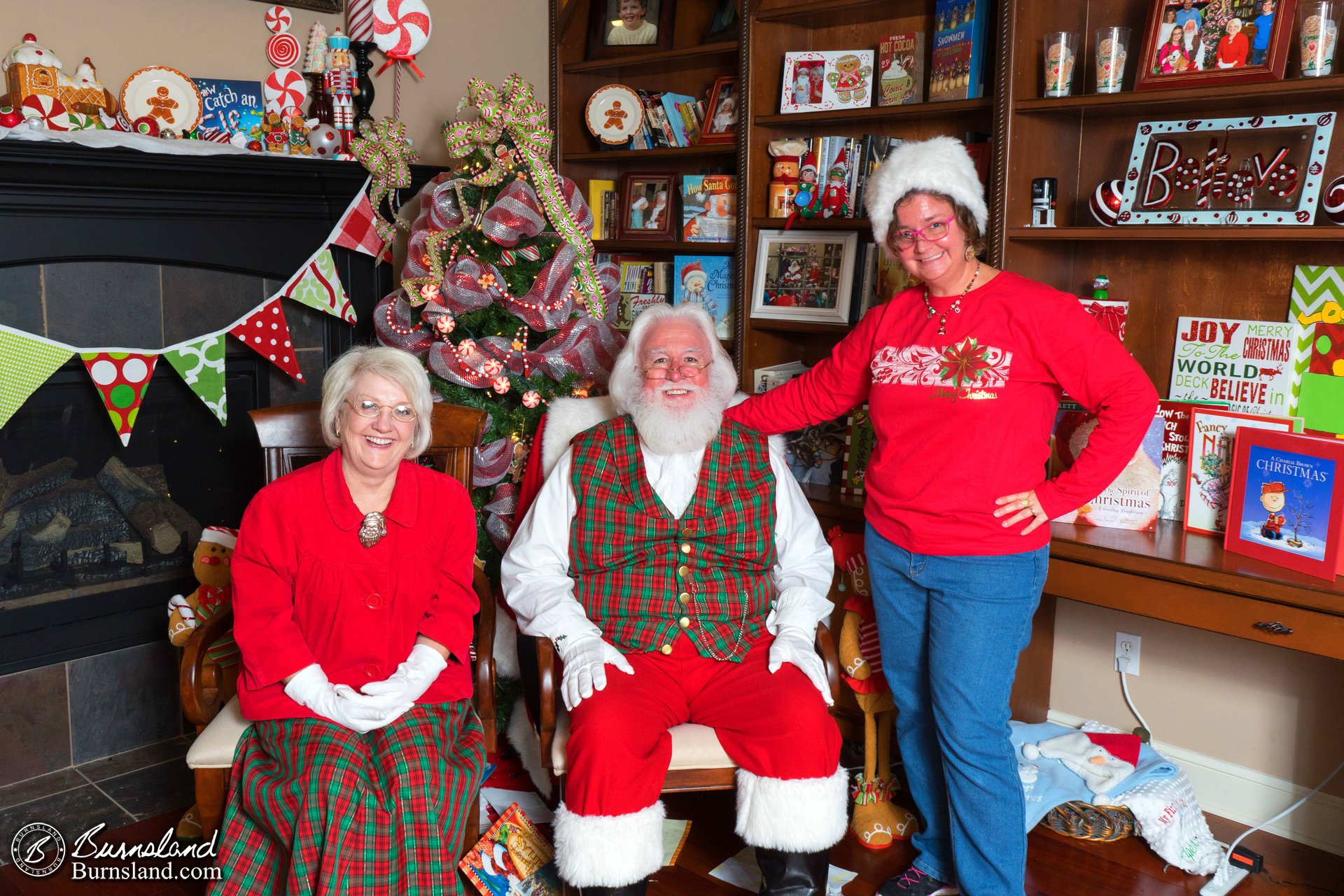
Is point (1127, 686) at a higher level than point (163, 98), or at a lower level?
lower

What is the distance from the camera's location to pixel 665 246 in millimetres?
3652

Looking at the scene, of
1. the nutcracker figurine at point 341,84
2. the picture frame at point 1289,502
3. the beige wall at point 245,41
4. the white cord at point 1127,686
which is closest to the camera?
the picture frame at point 1289,502

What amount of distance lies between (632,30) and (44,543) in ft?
7.85

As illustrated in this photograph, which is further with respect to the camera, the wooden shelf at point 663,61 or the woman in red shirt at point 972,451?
the wooden shelf at point 663,61

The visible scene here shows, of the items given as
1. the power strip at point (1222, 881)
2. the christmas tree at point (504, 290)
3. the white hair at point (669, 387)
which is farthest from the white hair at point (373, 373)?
the power strip at point (1222, 881)

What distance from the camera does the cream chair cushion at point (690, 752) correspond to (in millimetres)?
2229

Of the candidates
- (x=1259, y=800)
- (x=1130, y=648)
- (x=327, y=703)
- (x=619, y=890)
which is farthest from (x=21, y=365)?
(x=1259, y=800)

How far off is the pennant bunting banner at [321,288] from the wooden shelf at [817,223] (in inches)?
50.1

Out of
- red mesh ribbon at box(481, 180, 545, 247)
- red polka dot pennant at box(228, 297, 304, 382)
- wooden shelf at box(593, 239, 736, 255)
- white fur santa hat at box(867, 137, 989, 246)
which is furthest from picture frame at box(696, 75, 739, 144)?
red polka dot pennant at box(228, 297, 304, 382)

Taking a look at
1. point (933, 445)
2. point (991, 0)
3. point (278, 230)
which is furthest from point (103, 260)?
point (991, 0)

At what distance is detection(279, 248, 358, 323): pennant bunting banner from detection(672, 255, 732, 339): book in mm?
1066

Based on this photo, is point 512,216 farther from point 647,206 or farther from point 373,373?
point 647,206

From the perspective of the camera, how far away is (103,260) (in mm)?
3006

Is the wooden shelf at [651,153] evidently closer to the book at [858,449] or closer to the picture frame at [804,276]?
the picture frame at [804,276]
